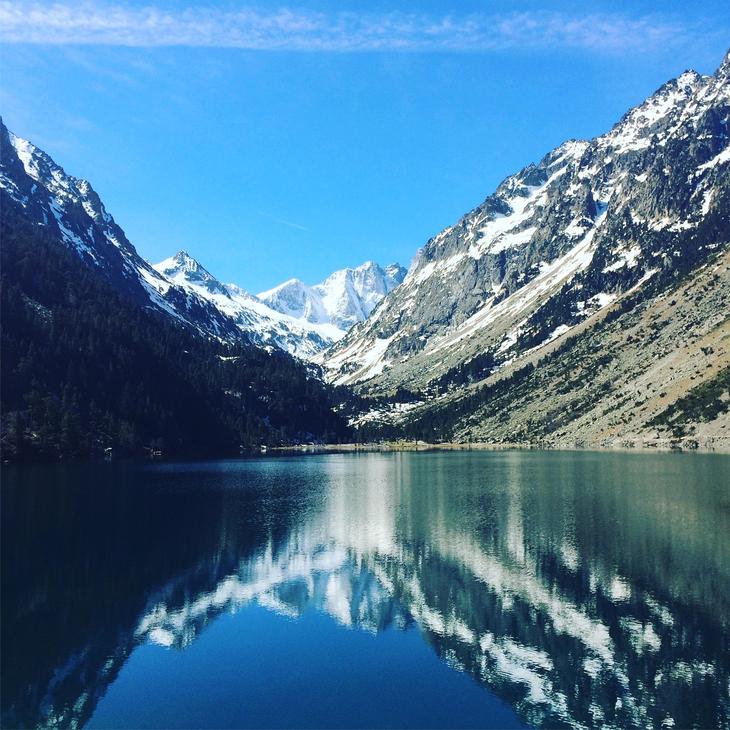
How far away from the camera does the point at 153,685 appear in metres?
33.5

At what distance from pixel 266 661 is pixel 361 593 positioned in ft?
46.0

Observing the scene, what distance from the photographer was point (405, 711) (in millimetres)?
29797

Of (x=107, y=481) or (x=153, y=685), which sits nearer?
(x=153, y=685)

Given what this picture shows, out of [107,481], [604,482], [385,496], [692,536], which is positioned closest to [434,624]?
[692,536]

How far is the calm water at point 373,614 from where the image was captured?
30.6 m

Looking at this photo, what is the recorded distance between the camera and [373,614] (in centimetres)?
4478

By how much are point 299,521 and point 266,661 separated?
149 feet

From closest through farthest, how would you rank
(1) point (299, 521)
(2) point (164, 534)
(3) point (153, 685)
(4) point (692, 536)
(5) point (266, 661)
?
(3) point (153, 685), (5) point (266, 661), (4) point (692, 536), (2) point (164, 534), (1) point (299, 521)

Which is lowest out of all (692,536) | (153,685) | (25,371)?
(153,685)

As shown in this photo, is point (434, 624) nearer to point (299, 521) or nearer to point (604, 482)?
point (299, 521)

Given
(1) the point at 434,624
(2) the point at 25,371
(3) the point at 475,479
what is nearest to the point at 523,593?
(1) the point at 434,624

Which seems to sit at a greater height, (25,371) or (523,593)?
(25,371)

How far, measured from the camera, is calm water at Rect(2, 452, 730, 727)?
30.6 m

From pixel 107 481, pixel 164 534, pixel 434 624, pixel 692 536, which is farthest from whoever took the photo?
pixel 107 481
